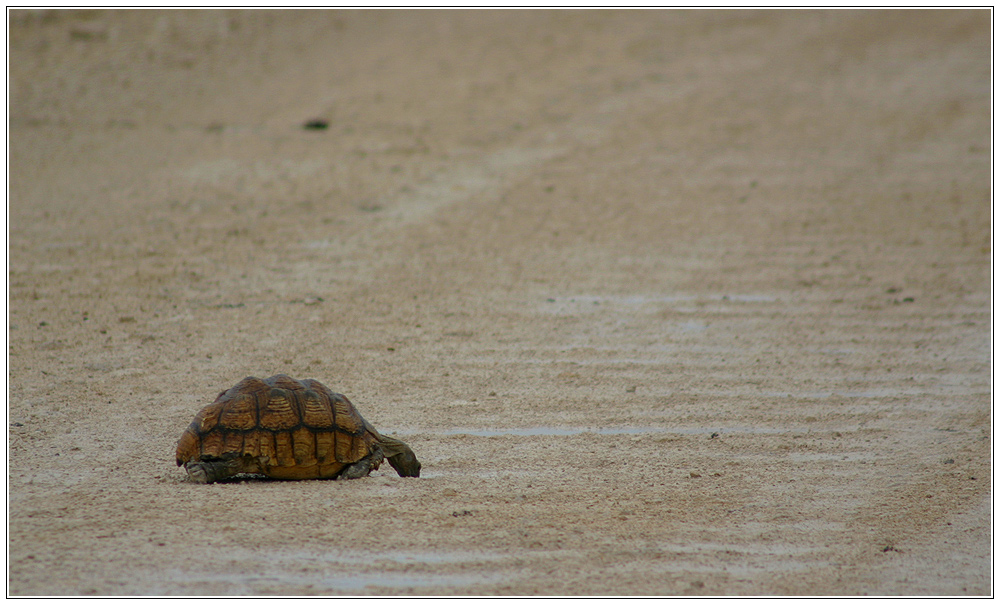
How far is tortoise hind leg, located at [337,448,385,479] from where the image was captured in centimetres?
432

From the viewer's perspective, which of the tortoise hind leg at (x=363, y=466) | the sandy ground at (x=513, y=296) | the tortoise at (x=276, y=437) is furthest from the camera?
the tortoise hind leg at (x=363, y=466)

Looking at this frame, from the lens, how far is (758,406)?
18.7 feet

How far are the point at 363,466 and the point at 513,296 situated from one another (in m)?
3.54

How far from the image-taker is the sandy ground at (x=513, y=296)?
378 cm

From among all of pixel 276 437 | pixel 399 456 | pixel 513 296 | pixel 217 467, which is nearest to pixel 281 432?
pixel 276 437

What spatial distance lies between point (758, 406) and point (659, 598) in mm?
2529

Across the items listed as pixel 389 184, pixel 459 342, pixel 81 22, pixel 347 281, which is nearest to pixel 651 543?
pixel 459 342

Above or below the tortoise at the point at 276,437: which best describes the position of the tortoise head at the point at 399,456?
below

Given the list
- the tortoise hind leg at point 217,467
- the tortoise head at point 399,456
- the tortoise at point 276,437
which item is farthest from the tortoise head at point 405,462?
the tortoise hind leg at point 217,467

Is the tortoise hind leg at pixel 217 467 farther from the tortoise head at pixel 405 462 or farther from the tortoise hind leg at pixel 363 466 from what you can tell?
the tortoise head at pixel 405 462

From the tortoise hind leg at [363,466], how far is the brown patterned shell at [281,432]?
1.1 inches

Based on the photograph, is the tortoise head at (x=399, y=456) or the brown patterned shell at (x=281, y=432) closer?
the brown patterned shell at (x=281, y=432)

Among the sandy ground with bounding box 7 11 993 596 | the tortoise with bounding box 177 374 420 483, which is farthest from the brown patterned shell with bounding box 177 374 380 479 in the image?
the sandy ground with bounding box 7 11 993 596

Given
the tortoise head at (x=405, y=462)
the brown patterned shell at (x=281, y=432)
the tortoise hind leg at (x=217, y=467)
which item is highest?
the brown patterned shell at (x=281, y=432)
